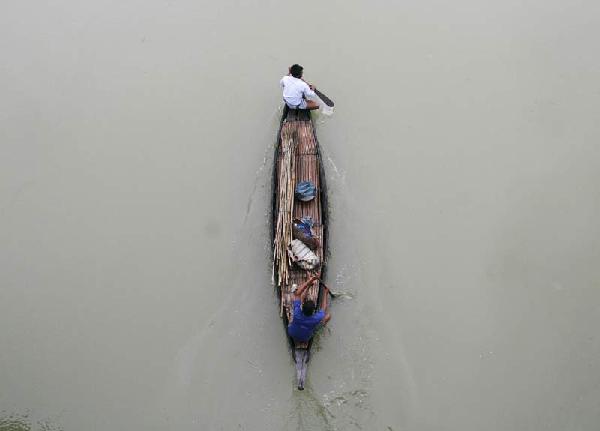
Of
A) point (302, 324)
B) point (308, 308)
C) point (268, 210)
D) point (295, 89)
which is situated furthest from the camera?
point (268, 210)

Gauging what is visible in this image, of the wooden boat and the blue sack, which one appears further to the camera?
the blue sack

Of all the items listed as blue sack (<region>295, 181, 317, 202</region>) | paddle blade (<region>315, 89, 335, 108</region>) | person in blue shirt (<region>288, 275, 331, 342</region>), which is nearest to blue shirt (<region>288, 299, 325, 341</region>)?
person in blue shirt (<region>288, 275, 331, 342</region>)

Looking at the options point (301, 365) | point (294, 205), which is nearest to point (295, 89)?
point (294, 205)

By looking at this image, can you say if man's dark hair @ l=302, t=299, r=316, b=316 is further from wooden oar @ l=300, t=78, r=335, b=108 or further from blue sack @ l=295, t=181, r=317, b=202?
wooden oar @ l=300, t=78, r=335, b=108

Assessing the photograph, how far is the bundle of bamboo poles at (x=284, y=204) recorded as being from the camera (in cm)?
651

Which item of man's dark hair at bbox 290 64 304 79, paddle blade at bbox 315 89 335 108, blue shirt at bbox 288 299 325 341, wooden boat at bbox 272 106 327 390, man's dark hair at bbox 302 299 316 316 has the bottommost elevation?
blue shirt at bbox 288 299 325 341

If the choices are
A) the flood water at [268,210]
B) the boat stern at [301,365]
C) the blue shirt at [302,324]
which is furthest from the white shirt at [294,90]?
the boat stern at [301,365]

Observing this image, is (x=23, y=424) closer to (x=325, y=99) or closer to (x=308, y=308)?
(x=308, y=308)

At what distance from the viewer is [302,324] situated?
609 cm

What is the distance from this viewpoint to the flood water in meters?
6.64

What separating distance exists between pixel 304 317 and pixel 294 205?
48.1 inches

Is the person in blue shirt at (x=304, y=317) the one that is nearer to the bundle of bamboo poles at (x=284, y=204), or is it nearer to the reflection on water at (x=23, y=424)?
the bundle of bamboo poles at (x=284, y=204)

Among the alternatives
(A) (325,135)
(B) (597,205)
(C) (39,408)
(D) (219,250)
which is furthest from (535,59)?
(C) (39,408)

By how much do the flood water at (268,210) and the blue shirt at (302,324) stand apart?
0.49 metres
